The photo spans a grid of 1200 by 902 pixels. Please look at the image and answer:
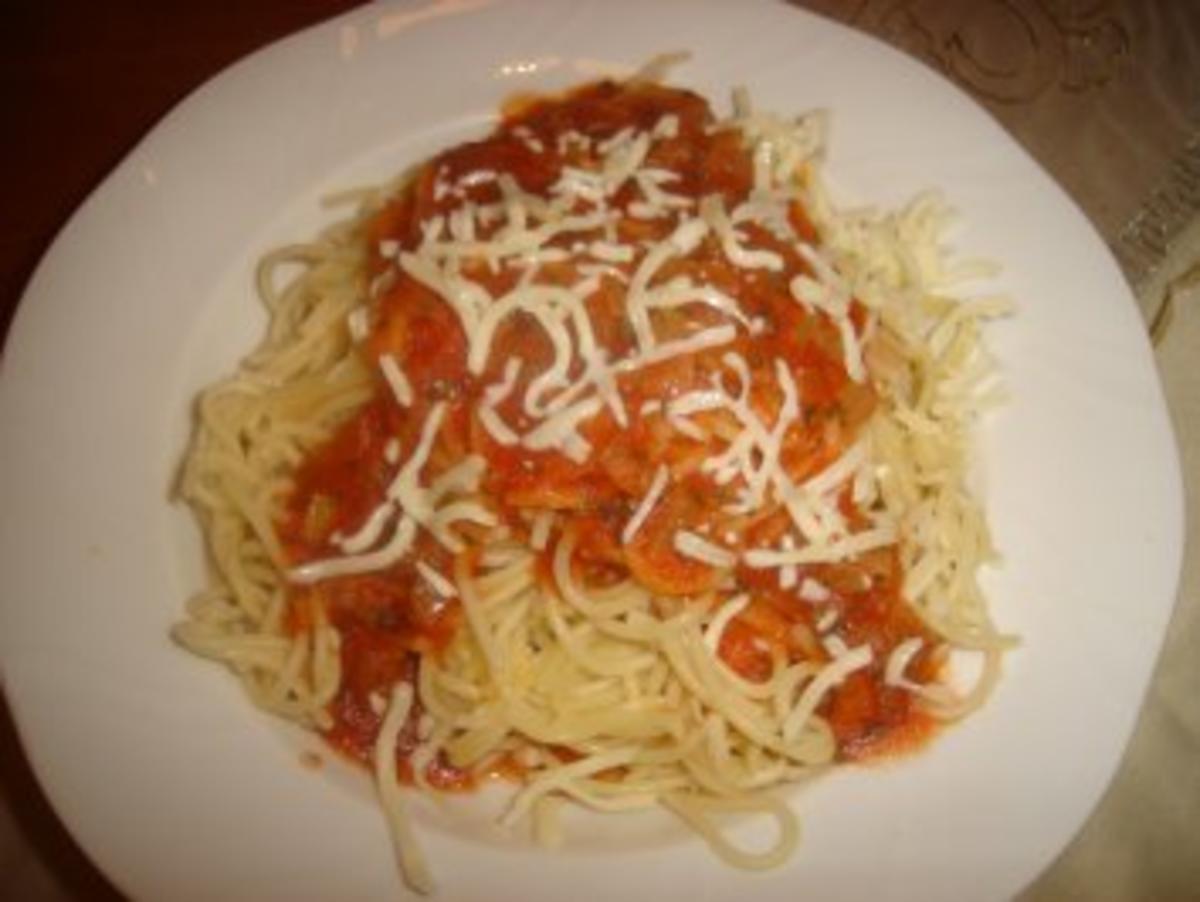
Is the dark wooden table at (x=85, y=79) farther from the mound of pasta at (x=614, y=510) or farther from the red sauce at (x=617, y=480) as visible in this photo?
the red sauce at (x=617, y=480)

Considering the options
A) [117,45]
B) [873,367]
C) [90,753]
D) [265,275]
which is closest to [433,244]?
[265,275]

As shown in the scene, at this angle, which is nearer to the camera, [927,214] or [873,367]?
[873,367]

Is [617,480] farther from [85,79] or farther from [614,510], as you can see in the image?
[85,79]

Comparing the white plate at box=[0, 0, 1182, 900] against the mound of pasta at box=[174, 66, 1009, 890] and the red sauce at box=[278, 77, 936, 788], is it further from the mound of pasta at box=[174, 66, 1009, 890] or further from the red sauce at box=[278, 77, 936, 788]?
the red sauce at box=[278, 77, 936, 788]

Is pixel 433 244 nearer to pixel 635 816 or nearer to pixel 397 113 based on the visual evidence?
pixel 397 113

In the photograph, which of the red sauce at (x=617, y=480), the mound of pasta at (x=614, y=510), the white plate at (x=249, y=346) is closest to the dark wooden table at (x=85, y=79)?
the white plate at (x=249, y=346)

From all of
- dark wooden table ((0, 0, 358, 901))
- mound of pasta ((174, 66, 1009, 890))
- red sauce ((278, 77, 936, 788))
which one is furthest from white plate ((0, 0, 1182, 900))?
dark wooden table ((0, 0, 358, 901))
